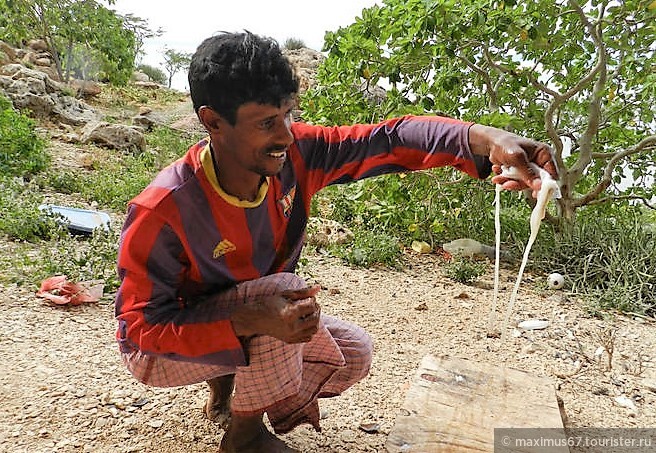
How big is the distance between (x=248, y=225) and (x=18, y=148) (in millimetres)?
4450

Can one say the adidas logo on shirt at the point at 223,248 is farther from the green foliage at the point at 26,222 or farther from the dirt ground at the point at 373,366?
the green foliage at the point at 26,222

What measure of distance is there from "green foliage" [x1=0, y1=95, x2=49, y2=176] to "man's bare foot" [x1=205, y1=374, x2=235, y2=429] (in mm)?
3763

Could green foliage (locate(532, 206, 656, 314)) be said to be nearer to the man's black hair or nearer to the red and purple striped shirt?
the red and purple striped shirt

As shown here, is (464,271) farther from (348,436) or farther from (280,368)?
(280,368)

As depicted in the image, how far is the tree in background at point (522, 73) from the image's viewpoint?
315 cm

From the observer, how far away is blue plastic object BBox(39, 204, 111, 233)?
3.74m

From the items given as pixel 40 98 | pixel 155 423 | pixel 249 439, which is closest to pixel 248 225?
pixel 249 439

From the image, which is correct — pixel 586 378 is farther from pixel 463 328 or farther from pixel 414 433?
pixel 414 433

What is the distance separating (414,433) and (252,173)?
86 cm

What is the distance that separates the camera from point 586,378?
2.54 m

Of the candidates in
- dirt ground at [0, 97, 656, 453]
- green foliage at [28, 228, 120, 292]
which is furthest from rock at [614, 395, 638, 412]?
green foliage at [28, 228, 120, 292]

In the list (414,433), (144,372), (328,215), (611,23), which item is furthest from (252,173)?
(328,215)

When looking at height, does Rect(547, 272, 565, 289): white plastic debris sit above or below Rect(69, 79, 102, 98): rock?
below

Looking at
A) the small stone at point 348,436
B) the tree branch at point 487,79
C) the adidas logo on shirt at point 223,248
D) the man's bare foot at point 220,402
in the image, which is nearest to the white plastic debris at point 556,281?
the tree branch at point 487,79
